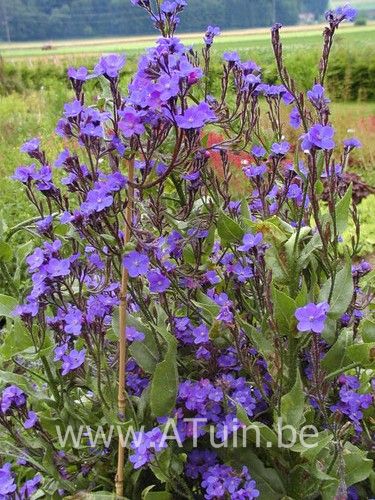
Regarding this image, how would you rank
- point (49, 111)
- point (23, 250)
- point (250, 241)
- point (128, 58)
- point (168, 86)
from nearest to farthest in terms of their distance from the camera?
point (168, 86)
point (250, 241)
point (23, 250)
point (49, 111)
point (128, 58)

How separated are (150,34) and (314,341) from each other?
2542cm

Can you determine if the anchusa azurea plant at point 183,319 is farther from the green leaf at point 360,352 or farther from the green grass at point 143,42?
the green grass at point 143,42

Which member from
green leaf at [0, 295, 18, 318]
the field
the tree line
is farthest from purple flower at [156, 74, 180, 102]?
the tree line

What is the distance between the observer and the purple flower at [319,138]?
115 cm

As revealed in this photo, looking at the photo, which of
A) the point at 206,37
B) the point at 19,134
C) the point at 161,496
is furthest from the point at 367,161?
the point at 161,496

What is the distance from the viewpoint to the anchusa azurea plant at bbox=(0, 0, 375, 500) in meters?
1.22

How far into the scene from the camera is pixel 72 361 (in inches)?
52.2

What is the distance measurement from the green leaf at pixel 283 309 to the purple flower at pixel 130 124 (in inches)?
14.8

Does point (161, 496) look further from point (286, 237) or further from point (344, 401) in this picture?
point (286, 237)

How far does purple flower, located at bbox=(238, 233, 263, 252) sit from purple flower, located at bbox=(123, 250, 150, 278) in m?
0.19

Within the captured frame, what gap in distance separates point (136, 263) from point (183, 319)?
27 cm

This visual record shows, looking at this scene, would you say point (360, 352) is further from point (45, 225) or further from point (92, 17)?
point (92, 17)

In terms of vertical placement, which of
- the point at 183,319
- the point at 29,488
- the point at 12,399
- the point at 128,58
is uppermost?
the point at 183,319

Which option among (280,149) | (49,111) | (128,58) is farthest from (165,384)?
(128,58)
